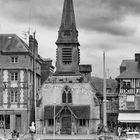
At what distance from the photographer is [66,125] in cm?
7575

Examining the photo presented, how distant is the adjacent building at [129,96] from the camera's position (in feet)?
243

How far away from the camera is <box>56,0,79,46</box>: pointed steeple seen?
78.5 metres

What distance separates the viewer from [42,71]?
9275cm

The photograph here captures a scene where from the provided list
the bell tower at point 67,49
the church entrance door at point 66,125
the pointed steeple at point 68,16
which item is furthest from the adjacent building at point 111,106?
the pointed steeple at point 68,16

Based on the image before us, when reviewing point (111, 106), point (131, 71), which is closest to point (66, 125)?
point (131, 71)

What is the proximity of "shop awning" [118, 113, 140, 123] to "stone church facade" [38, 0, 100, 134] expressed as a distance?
12.2ft

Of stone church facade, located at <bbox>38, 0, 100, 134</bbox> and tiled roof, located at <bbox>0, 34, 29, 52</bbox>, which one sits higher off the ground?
tiled roof, located at <bbox>0, 34, 29, 52</bbox>

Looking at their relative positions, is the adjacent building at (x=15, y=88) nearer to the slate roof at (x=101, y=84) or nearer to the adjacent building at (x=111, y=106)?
the adjacent building at (x=111, y=106)

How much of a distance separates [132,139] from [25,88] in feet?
84.7

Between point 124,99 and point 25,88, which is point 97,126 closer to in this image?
point 124,99

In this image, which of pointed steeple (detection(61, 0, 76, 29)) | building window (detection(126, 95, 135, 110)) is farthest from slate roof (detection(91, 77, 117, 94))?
pointed steeple (detection(61, 0, 76, 29))

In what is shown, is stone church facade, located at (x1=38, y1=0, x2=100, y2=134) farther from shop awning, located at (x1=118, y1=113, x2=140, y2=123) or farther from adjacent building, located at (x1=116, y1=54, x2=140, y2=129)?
shop awning, located at (x1=118, y1=113, x2=140, y2=123)

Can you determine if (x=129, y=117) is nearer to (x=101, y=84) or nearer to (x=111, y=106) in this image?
(x=111, y=106)

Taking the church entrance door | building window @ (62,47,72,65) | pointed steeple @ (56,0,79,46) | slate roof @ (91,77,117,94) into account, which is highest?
pointed steeple @ (56,0,79,46)
